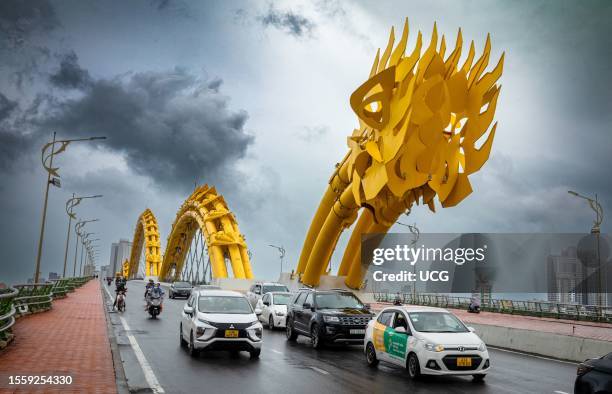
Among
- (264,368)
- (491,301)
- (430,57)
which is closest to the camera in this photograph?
(264,368)

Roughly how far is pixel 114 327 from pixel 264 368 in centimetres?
975

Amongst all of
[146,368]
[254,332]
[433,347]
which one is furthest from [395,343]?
[146,368]

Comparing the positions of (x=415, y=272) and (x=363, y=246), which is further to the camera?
(x=415, y=272)

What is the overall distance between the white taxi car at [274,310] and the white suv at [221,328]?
7.40 meters

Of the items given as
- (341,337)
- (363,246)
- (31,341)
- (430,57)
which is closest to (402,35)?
(430,57)

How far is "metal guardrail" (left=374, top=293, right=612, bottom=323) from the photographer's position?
33594 mm

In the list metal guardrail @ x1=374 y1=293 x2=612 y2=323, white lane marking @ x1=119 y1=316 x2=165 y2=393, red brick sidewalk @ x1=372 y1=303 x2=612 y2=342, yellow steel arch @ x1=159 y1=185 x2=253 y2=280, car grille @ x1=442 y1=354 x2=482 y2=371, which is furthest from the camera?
yellow steel arch @ x1=159 y1=185 x2=253 y2=280

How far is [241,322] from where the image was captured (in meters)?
13.2

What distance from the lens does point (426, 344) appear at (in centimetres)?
1059

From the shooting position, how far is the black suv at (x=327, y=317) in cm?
1540

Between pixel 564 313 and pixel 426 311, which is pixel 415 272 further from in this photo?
pixel 426 311

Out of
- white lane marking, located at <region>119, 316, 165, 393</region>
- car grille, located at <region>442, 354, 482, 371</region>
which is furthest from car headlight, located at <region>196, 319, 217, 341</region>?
car grille, located at <region>442, 354, 482, 371</region>

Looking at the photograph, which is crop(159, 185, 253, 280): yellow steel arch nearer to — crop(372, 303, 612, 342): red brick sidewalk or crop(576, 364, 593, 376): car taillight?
crop(372, 303, 612, 342): red brick sidewalk

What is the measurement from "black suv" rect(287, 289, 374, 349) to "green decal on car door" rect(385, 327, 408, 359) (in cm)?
343
